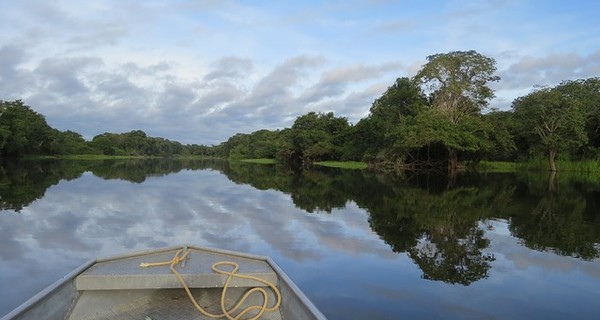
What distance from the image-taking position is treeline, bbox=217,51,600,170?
3481cm

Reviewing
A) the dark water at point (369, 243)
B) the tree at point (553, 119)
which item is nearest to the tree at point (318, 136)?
the tree at point (553, 119)

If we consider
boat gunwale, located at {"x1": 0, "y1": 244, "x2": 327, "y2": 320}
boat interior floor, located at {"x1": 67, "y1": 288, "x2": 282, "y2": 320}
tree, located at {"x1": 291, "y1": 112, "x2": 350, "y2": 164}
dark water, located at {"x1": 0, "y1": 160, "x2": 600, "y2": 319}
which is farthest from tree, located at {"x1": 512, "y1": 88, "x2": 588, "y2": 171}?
boat interior floor, located at {"x1": 67, "y1": 288, "x2": 282, "y2": 320}

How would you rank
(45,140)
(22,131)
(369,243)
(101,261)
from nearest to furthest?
(101,261) < (369,243) < (22,131) < (45,140)

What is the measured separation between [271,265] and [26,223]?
8.09 meters

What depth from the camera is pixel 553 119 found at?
35.2 meters

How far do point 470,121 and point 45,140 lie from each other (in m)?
66.5

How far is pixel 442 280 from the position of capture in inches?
241

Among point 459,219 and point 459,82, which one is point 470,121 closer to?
point 459,82

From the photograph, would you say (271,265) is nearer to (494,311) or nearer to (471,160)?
(494,311)

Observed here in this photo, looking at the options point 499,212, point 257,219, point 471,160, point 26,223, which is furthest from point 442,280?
point 471,160

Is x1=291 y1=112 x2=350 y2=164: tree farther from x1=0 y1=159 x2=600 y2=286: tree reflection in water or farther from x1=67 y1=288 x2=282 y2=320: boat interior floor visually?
x1=67 y1=288 x2=282 y2=320: boat interior floor

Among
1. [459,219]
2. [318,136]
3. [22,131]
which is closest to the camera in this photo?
[459,219]

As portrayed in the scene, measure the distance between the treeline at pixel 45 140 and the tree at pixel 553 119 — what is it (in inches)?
2237

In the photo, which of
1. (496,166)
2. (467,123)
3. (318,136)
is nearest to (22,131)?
(318,136)
